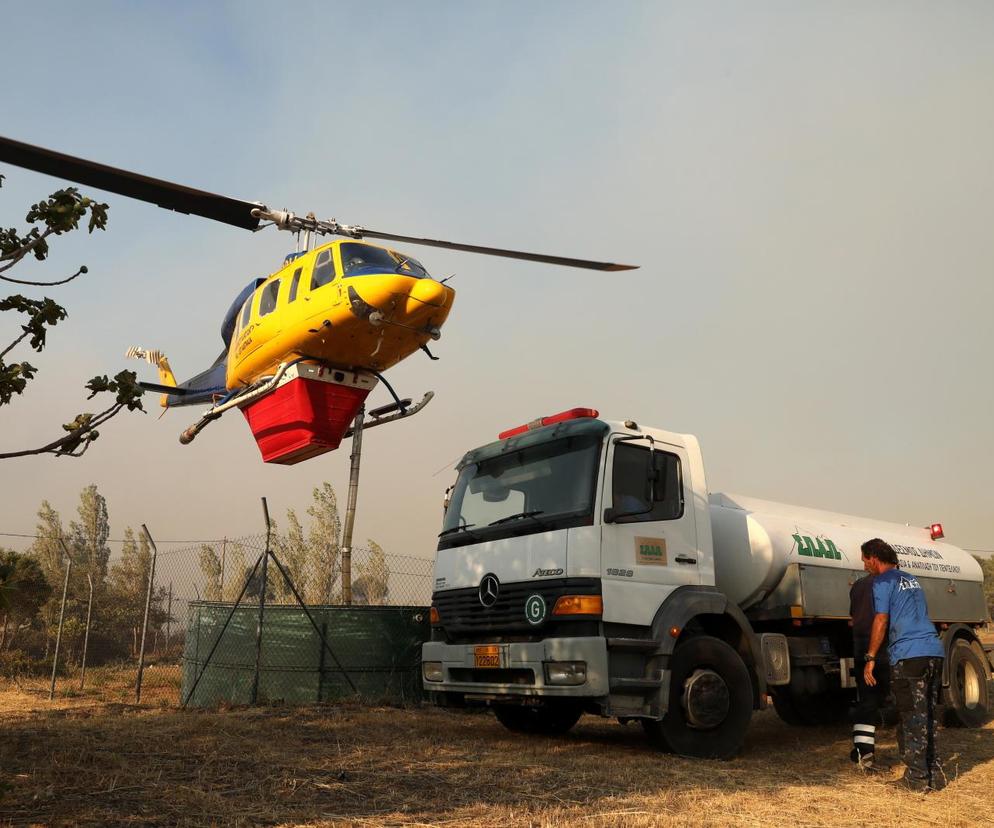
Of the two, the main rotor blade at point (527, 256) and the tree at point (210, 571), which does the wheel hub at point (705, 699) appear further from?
the tree at point (210, 571)

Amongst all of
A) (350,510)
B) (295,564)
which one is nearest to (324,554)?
(295,564)

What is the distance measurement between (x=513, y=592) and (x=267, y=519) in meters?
5.13

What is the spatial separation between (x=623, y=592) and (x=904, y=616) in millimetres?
2361

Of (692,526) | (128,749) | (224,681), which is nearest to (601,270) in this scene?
(692,526)

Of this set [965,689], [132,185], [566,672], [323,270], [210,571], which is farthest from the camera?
[210,571]

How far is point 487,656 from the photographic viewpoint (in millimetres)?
7988

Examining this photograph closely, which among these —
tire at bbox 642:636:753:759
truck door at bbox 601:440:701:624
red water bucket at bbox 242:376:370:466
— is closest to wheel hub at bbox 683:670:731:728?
tire at bbox 642:636:753:759

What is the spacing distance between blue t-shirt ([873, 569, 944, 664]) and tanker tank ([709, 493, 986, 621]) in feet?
5.75

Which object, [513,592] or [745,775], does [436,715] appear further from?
[745,775]

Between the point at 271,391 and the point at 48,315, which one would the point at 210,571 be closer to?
the point at 271,391

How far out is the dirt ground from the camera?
17.5 feet

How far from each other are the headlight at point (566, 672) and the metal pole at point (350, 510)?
642 centimetres

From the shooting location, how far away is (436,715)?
35.9ft

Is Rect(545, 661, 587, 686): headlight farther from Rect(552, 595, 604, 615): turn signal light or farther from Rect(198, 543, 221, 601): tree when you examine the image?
Rect(198, 543, 221, 601): tree
